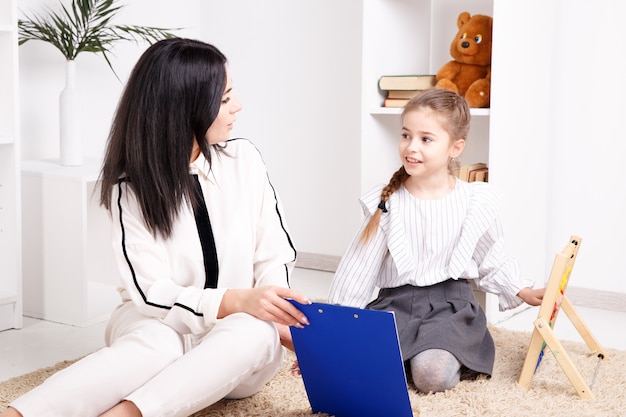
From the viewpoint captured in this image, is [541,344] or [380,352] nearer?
[380,352]

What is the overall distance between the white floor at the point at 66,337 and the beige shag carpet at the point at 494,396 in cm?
13

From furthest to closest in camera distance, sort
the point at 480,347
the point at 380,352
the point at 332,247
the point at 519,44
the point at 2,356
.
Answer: the point at 332,247 → the point at 519,44 → the point at 2,356 → the point at 480,347 → the point at 380,352

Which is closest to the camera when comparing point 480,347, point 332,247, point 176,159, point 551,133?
point 176,159

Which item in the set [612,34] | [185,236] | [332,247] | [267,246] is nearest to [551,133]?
[612,34]

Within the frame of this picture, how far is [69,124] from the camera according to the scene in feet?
8.39

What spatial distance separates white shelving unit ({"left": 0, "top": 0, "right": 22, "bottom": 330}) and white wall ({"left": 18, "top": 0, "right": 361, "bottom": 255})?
1.57 feet

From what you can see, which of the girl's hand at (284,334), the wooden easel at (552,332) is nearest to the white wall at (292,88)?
the wooden easel at (552,332)

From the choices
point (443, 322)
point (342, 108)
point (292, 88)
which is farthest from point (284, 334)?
point (292, 88)

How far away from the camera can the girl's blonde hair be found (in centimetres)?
189

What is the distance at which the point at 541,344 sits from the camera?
1816 mm

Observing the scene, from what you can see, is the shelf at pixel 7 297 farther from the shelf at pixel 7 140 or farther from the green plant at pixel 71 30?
the green plant at pixel 71 30

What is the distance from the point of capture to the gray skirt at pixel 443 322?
183 cm

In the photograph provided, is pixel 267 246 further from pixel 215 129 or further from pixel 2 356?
pixel 2 356

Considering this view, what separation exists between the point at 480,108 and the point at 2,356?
4.78ft
